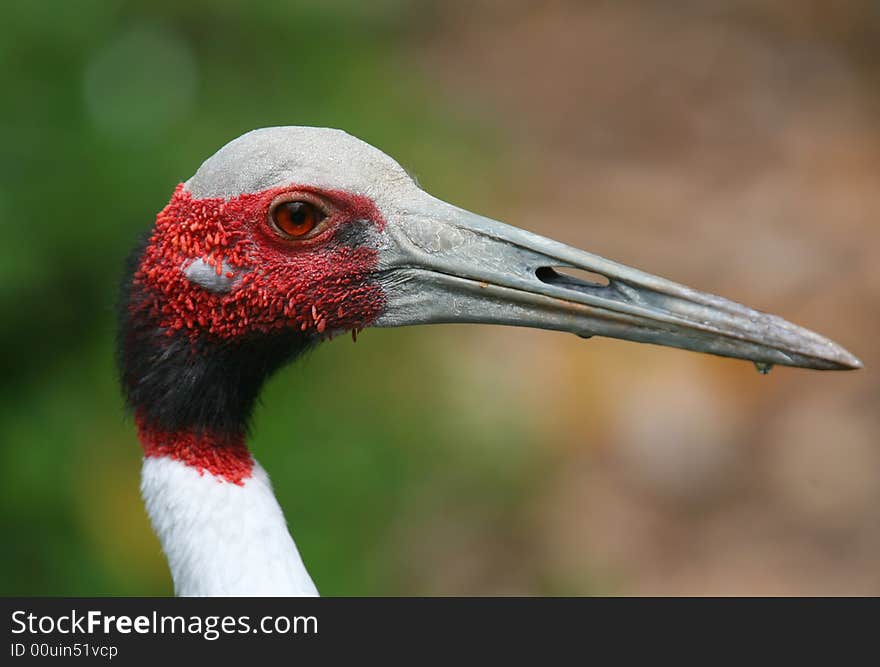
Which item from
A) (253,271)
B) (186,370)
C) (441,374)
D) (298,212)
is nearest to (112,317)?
(441,374)

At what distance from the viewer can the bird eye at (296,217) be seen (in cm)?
333

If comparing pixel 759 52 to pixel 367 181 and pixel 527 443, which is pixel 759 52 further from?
pixel 367 181

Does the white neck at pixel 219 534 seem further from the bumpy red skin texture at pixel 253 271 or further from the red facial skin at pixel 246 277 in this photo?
the bumpy red skin texture at pixel 253 271

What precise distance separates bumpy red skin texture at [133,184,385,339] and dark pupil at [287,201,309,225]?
0.22 feet

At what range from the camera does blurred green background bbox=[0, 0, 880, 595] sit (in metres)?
6.44

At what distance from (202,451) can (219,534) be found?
Answer: 0.98 feet

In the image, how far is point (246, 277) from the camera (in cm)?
337

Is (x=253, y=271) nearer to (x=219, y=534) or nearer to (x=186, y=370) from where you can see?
(x=186, y=370)

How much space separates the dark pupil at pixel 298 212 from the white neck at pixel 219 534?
2.77ft

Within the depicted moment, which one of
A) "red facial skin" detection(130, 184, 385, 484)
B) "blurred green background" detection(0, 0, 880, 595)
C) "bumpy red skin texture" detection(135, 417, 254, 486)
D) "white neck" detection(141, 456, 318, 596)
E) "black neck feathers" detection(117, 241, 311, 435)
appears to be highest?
"blurred green background" detection(0, 0, 880, 595)

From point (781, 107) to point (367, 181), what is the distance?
357 inches

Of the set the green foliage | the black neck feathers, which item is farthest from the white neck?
the green foliage

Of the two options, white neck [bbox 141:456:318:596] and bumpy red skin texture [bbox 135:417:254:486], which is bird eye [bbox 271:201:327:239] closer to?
bumpy red skin texture [bbox 135:417:254:486]
